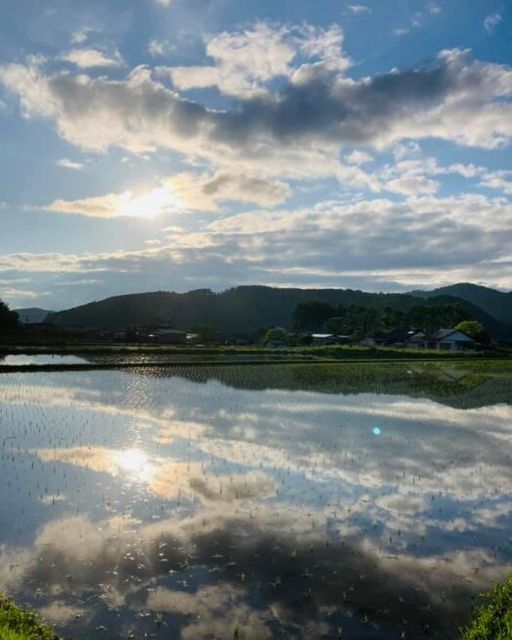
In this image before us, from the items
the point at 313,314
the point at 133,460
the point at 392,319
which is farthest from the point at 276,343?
the point at 133,460

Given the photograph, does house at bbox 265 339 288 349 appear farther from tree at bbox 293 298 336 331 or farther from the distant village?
tree at bbox 293 298 336 331

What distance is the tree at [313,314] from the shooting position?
15188 centimetres

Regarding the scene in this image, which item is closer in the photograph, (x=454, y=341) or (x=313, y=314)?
(x=454, y=341)

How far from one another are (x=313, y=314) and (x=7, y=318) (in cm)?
9003

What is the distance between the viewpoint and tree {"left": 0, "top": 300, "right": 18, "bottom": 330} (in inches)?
3017

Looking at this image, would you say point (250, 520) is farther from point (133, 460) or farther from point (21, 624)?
point (133, 460)

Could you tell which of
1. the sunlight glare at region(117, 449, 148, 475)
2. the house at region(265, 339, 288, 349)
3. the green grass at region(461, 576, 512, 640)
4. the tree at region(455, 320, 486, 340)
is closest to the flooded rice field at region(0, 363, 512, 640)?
the sunlight glare at region(117, 449, 148, 475)

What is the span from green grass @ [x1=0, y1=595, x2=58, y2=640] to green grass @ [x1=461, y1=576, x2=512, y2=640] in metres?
5.17

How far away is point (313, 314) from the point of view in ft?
500

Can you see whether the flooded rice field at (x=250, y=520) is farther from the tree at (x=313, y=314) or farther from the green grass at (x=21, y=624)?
the tree at (x=313, y=314)

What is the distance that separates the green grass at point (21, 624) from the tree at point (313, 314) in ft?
475

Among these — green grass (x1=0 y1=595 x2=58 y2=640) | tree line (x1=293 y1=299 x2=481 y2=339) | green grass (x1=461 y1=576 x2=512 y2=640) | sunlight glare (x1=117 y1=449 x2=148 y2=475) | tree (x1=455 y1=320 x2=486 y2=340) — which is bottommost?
green grass (x1=461 y1=576 x2=512 y2=640)

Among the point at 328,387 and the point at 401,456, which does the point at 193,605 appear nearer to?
the point at 401,456

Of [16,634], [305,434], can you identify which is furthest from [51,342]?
[16,634]
